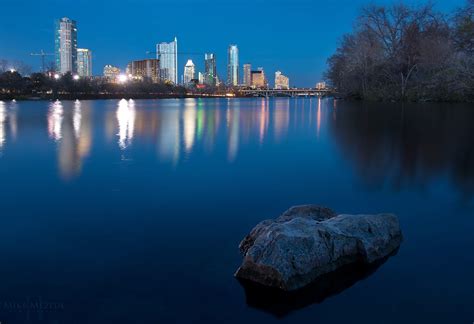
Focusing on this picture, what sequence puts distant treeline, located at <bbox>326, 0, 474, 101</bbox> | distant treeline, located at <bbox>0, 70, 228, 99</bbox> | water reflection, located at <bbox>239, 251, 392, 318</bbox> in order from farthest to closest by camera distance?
distant treeline, located at <bbox>0, 70, 228, 99</bbox> → distant treeline, located at <bbox>326, 0, 474, 101</bbox> → water reflection, located at <bbox>239, 251, 392, 318</bbox>

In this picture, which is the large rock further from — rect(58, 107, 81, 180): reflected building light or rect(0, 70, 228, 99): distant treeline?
rect(0, 70, 228, 99): distant treeline

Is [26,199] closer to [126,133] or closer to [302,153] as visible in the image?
[302,153]

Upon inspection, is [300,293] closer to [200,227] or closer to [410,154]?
[200,227]

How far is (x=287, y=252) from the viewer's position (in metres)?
5.39

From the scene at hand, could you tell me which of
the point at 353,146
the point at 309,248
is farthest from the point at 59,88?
the point at 309,248

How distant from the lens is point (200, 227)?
25.5ft

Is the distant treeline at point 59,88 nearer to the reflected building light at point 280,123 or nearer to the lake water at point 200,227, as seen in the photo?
the reflected building light at point 280,123

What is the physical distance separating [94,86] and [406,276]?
5352 inches

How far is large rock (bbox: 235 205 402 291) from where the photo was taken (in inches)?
212

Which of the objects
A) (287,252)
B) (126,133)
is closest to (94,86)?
(126,133)

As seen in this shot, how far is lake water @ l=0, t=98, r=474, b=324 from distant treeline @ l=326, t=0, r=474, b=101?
146 feet

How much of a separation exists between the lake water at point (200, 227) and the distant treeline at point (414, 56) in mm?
44532

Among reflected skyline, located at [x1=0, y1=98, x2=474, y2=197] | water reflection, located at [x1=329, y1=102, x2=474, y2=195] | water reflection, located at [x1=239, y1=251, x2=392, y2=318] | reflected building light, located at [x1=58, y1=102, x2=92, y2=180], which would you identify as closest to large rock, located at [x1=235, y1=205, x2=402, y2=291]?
water reflection, located at [x1=239, y1=251, x2=392, y2=318]

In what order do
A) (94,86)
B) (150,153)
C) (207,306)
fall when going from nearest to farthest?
(207,306), (150,153), (94,86)
